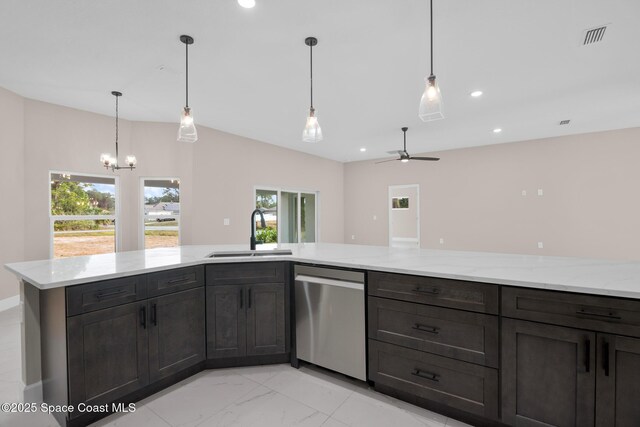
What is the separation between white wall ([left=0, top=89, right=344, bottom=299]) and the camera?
3.82m

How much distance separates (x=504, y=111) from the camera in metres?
4.49

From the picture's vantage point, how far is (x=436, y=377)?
1733 millimetres

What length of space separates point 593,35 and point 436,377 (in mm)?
3151

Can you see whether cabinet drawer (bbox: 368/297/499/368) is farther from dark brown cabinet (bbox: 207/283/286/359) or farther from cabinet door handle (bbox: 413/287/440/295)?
dark brown cabinet (bbox: 207/283/286/359)

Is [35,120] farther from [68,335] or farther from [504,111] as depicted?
[504,111]

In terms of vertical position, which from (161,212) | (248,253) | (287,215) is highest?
(161,212)

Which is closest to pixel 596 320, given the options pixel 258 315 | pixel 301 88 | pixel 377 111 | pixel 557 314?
pixel 557 314

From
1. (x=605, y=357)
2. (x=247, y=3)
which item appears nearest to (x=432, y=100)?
(x=247, y=3)

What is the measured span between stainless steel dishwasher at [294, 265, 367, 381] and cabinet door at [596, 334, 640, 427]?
1188 mm

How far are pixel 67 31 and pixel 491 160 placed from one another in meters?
7.45

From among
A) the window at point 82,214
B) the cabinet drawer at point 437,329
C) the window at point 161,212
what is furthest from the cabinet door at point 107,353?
the window at point 82,214

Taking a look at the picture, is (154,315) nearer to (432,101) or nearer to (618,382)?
(432,101)

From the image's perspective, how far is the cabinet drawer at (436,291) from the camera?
158 cm

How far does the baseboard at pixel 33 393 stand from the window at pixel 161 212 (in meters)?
3.24
